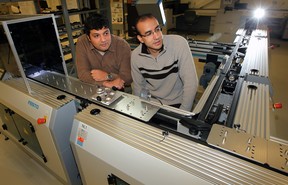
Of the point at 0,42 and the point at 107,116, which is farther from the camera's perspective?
the point at 0,42

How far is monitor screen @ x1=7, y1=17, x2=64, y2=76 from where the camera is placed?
47.1 inches

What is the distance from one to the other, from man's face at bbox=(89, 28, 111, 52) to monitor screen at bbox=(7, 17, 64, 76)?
28cm

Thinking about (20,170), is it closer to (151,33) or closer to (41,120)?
(41,120)

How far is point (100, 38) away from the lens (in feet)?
4.89

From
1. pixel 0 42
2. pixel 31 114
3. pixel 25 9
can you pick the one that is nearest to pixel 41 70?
pixel 0 42

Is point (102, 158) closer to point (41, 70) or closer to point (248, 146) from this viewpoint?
point (248, 146)

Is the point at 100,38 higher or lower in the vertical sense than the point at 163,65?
higher

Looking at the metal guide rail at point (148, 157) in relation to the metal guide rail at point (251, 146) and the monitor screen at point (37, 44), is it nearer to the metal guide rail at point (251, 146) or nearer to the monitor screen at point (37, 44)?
the metal guide rail at point (251, 146)

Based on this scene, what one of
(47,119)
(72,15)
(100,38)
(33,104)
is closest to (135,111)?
(47,119)

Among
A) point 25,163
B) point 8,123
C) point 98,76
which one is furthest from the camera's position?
point 25,163

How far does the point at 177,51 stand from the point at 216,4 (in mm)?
5249

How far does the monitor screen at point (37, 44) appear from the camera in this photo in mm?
1195

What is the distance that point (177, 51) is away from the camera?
1382 mm

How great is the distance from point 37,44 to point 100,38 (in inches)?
17.5
